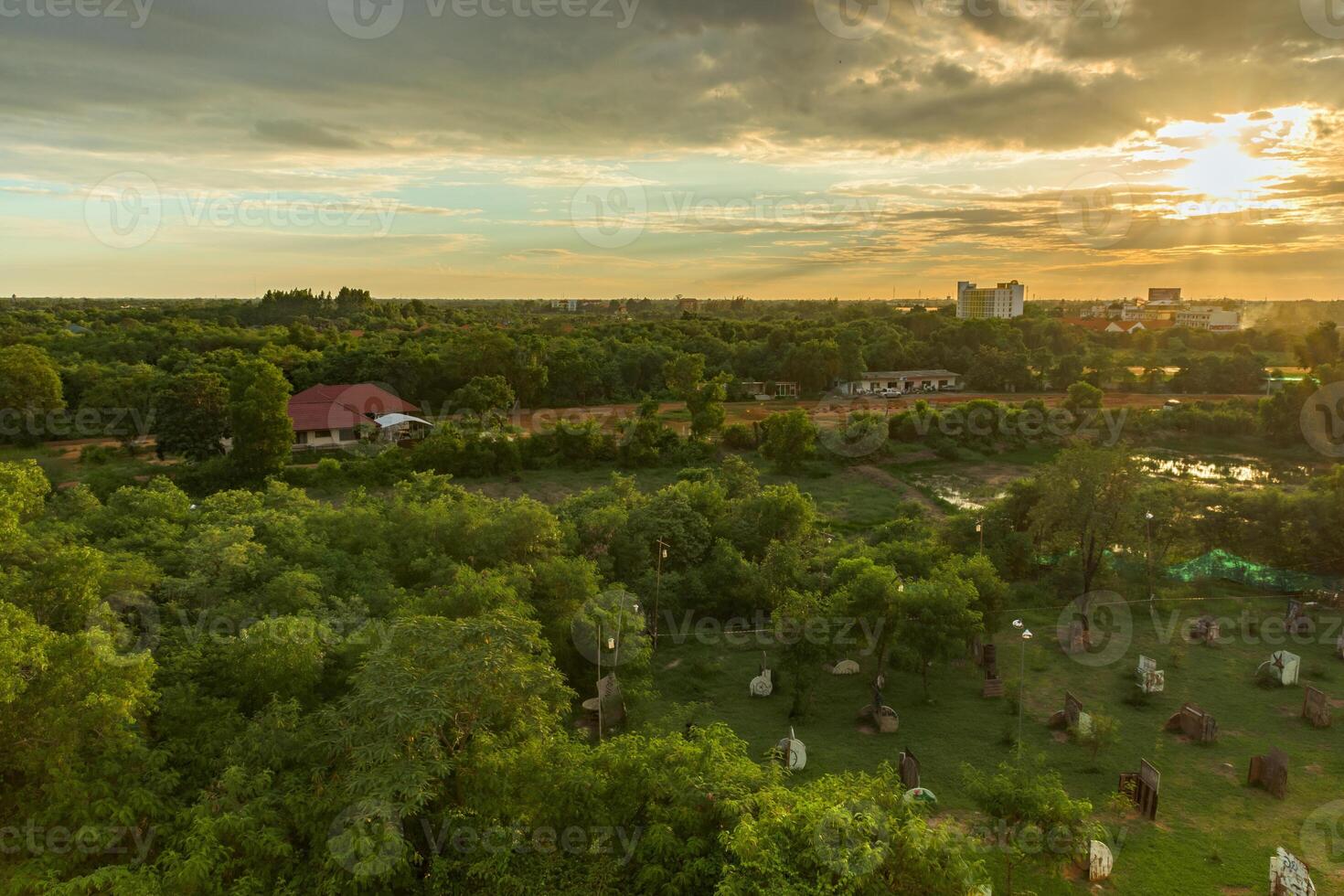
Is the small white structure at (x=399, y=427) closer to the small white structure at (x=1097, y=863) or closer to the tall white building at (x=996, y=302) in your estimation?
the small white structure at (x=1097, y=863)

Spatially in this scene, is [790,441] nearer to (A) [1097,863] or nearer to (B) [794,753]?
(B) [794,753]

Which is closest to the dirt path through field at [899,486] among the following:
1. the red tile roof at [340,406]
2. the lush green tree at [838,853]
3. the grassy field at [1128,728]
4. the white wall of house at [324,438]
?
the grassy field at [1128,728]

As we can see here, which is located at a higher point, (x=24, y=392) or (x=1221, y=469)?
(x=24, y=392)

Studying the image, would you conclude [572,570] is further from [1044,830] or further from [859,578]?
[1044,830]

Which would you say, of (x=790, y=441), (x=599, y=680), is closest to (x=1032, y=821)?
(x=599, y=680)

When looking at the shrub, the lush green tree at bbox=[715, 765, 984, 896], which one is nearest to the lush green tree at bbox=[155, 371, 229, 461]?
the shrub

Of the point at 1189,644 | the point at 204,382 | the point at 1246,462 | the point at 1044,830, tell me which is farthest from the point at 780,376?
the point at 1044,830
